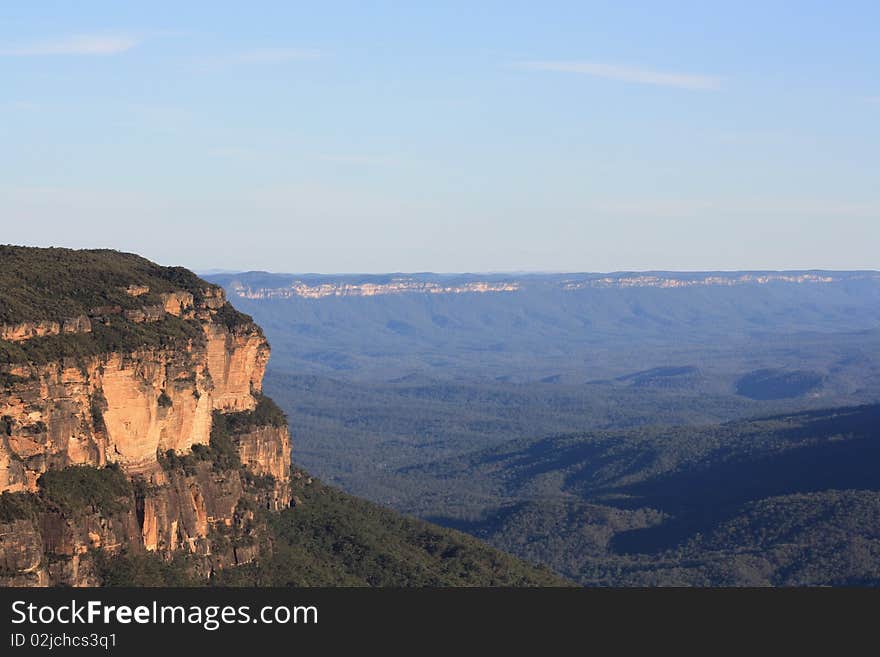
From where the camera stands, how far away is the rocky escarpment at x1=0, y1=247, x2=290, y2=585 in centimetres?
5981

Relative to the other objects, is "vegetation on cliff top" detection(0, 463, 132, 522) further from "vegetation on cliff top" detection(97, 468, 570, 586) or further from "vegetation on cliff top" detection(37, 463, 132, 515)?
"vegetation on cliff top" detection(97, 468, 570, 586)

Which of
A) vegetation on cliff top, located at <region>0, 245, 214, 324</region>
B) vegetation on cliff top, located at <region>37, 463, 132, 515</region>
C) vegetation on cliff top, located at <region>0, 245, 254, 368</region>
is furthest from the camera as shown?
vegetation on cliff top, located at <region>0, 245, 214, 324</region>

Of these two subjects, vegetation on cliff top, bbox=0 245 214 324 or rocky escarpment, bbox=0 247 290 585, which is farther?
vegetation on cliff top, bbox=0 245 214 324

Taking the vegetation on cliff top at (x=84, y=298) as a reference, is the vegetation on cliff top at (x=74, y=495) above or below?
below

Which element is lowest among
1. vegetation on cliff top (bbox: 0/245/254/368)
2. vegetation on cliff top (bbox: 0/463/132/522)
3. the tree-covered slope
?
the tree-covered slope

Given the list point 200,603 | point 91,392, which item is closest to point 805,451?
A: point 91,392

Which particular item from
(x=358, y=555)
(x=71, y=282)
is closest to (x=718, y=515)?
(x=358, y=555)

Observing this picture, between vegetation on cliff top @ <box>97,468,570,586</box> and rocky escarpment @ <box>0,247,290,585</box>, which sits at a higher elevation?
rocky escarpment @ <box>0,247,290,585</box>

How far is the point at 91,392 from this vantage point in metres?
64.7

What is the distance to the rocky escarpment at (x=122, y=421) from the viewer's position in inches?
2355

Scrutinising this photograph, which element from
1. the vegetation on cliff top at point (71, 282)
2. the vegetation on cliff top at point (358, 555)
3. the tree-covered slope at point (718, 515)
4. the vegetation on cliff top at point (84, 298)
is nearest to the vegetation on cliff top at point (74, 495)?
the vegetation on cliff top at point (84, 298)

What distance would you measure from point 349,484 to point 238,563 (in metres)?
117

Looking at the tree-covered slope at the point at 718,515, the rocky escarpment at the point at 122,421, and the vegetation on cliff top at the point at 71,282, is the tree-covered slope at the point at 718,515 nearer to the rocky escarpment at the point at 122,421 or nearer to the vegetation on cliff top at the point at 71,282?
the rocky escarpment at the point at 122,421

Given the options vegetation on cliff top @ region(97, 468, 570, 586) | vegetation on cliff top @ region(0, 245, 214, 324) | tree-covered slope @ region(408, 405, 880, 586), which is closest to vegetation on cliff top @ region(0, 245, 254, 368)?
vegetation on cliff top @ region(0, 245, 214, 324)
